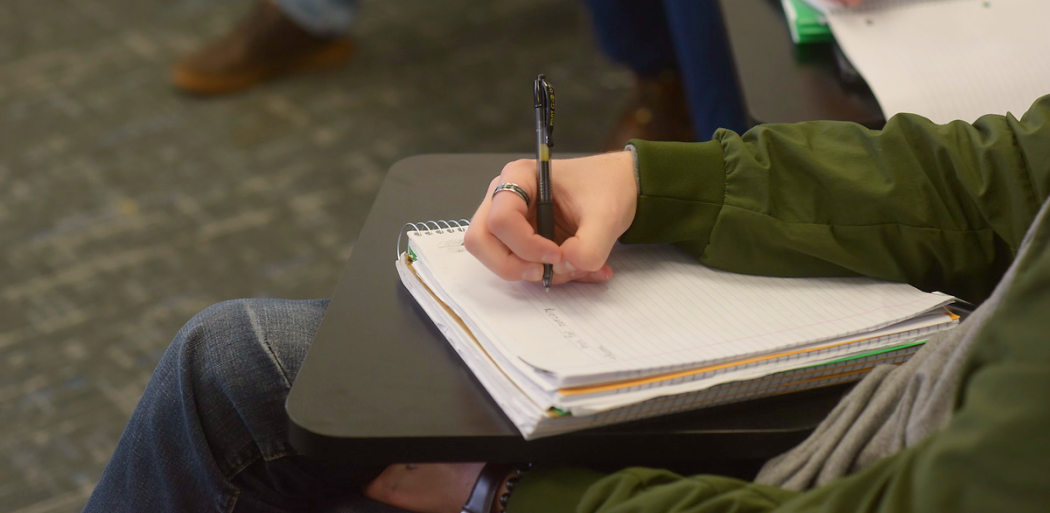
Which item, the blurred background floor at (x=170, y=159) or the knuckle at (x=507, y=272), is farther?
the blurred background floor at (x=170, y=159)

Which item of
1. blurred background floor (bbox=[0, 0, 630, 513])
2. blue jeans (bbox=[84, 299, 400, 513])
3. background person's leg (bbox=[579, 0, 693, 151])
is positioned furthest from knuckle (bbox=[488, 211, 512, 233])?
background person's leg (bbox=[579, 0, 693, 151])

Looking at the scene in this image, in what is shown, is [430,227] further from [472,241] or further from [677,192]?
[677,192]

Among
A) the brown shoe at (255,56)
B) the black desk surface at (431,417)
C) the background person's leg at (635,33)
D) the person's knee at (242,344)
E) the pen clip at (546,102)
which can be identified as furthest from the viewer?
the brown shoe at (255,56)

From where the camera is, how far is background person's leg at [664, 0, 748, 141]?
60.6 inches

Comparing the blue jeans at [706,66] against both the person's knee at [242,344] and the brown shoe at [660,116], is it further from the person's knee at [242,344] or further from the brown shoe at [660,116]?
the person's knee at [242,344]

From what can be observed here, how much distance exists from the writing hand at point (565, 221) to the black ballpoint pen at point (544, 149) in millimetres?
14

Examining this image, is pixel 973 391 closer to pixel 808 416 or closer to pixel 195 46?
pixel 808 416

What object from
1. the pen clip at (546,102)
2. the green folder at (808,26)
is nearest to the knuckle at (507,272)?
the pen clip at (546,102)

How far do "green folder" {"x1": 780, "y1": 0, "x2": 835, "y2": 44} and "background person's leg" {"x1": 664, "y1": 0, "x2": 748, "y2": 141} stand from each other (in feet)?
1.46

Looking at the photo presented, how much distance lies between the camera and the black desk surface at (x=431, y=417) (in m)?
0.61

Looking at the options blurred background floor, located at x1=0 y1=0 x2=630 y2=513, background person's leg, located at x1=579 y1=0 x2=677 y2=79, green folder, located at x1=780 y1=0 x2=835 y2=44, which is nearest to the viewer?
green folder, located at x1=780 y1=0 x2=835 y2=44

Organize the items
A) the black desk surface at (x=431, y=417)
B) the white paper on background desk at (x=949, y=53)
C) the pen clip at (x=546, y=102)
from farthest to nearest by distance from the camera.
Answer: the white paper on background desk at (x=949, y=53)
the pen clip at (x=546, y=102)
the black desk surface at (x=431, y=417)

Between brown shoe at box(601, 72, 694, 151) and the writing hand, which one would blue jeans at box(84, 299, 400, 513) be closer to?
the writing hand

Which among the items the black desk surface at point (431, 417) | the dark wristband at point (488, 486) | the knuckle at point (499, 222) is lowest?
the dark wristband at point (488, 486)
